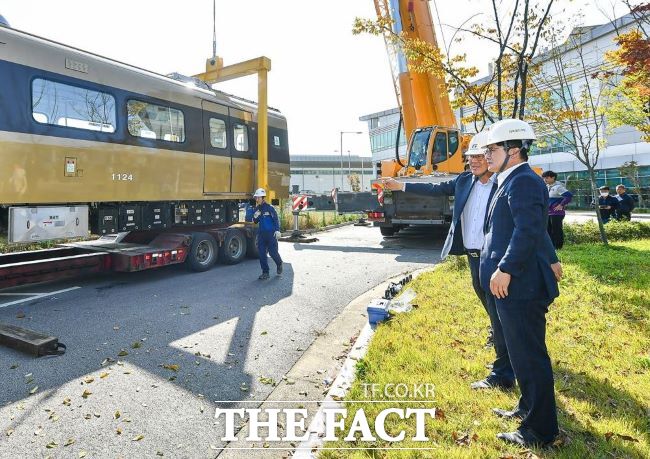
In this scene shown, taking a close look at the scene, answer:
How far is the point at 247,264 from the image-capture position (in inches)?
406

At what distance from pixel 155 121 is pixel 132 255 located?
2.60 m

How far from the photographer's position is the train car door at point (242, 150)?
33.8 feet

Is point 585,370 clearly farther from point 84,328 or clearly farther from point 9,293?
point 9,293

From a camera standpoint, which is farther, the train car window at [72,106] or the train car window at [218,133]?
the train car window at [218,133]

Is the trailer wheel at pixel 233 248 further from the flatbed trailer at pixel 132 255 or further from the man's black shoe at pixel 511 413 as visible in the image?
the man's black shoe at pixel 511 413

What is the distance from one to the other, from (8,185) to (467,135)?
12379 millimetres

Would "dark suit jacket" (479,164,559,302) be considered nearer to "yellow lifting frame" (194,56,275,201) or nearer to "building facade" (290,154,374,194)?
"yellow lifting frame" (194,56,275,201)

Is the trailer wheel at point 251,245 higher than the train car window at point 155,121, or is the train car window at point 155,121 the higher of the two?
the train car window at point 155,121

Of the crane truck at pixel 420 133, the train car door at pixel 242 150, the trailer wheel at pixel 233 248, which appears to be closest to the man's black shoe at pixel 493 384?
the trailer wheel at pixel 233 248

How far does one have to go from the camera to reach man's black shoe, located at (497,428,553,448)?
267 cm

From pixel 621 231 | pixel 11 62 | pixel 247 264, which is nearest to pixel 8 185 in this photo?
pixel 11 62

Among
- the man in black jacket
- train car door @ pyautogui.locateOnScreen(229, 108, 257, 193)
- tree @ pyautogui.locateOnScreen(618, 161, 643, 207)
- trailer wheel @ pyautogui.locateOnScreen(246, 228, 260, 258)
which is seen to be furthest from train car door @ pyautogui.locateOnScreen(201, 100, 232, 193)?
tree @ pyautogui.locateOnScreen(618, 161, 643, 207)

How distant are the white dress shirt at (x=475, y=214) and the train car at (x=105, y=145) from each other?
6121 millimetres

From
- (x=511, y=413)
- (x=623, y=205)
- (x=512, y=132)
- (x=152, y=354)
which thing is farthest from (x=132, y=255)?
(x=623, y=205)
